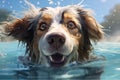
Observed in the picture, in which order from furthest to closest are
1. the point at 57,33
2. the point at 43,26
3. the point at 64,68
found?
the point at 43,26 → the point at 64,68 → the point at 57,33

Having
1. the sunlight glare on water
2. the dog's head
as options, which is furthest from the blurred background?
the dog's head

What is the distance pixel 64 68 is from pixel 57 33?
468 mm

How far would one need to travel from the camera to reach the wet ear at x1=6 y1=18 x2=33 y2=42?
4.61 meters

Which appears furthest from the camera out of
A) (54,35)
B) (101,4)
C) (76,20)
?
(76,20)

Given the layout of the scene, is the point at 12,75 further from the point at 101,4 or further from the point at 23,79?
the point at 101,4

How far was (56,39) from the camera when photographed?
3.74 meters

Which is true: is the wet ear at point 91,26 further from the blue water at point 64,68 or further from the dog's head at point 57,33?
the blue water at point 64,68

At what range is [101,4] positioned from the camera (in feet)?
13.1

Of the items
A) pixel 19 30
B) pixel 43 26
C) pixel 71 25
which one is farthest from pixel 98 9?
pixel 19 30

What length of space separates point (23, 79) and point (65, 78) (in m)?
0.36

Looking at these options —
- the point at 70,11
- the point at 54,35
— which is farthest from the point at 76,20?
the point at 54,35

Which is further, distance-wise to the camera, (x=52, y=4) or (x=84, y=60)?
(x=84, y=60)

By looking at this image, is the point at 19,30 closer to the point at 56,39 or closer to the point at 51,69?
the point at 51,69

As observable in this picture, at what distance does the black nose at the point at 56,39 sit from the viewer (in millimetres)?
3711
